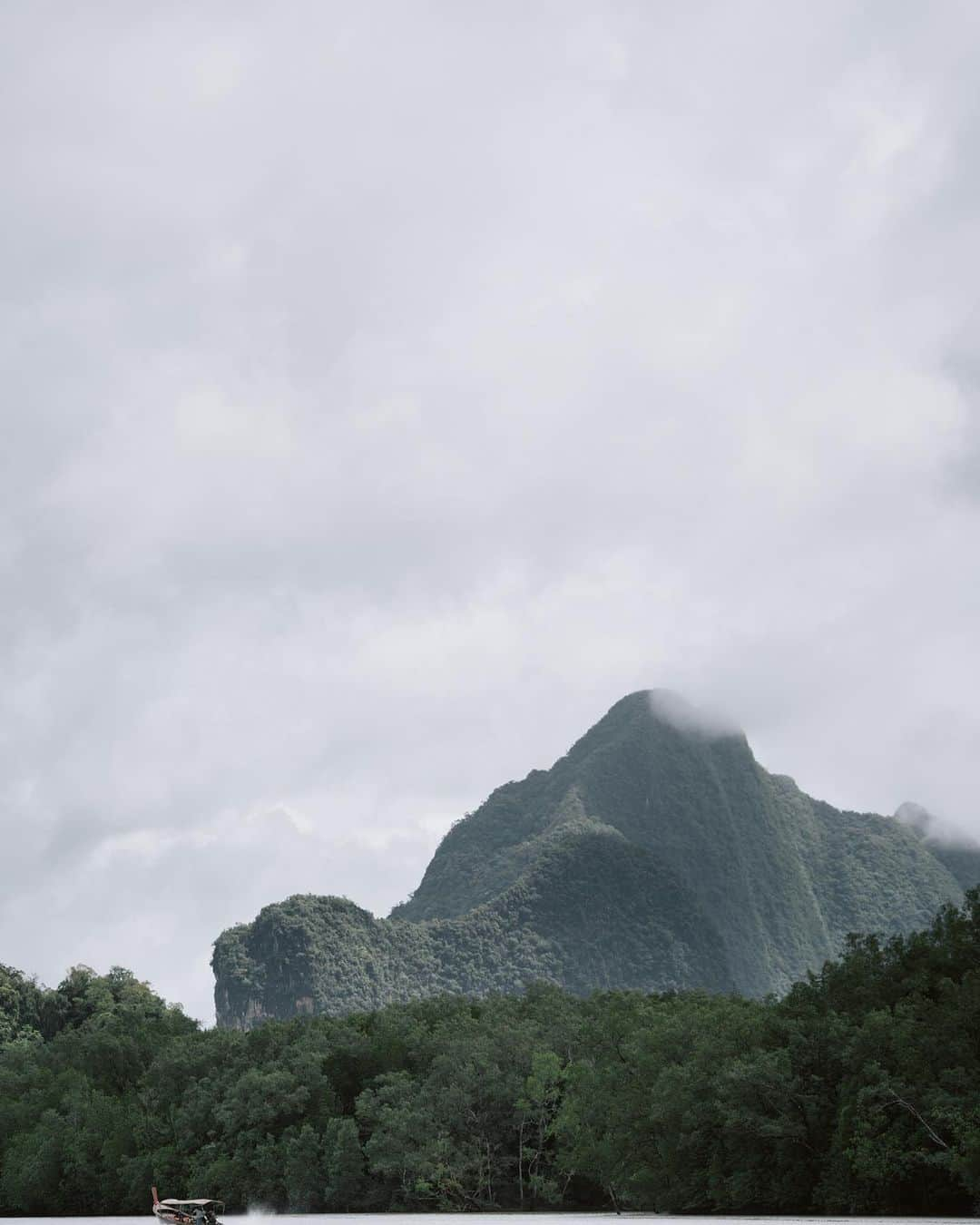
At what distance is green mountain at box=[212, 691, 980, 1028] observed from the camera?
348ft

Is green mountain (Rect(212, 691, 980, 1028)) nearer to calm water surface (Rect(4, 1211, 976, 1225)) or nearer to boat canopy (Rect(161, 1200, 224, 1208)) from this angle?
calm water surface (Rect(4, 1211, 976, 1225))

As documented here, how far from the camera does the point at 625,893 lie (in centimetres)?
11550

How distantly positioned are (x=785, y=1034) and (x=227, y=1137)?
2129 cm

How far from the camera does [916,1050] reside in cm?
2978

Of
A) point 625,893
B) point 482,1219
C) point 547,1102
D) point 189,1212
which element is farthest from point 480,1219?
point 625,893

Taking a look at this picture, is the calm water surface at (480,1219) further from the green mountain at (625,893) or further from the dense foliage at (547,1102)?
the green mountain at (625,893)

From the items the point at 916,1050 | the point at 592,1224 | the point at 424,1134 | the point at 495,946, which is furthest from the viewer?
the point at 495,946

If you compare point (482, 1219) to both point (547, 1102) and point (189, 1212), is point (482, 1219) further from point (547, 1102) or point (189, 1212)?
point (189, 1212)

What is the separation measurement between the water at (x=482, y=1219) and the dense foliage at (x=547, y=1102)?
3.29ft

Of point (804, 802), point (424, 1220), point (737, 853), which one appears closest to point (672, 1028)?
point (424, 1220)

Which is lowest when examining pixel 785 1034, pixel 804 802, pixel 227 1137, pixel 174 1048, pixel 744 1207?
pixel 744 1207

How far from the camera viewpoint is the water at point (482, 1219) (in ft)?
92.7

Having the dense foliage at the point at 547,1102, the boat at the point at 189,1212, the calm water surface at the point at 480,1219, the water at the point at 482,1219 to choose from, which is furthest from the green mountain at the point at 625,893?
the boat at the point at 189,1212

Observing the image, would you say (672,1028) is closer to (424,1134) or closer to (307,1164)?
(424,1134)
